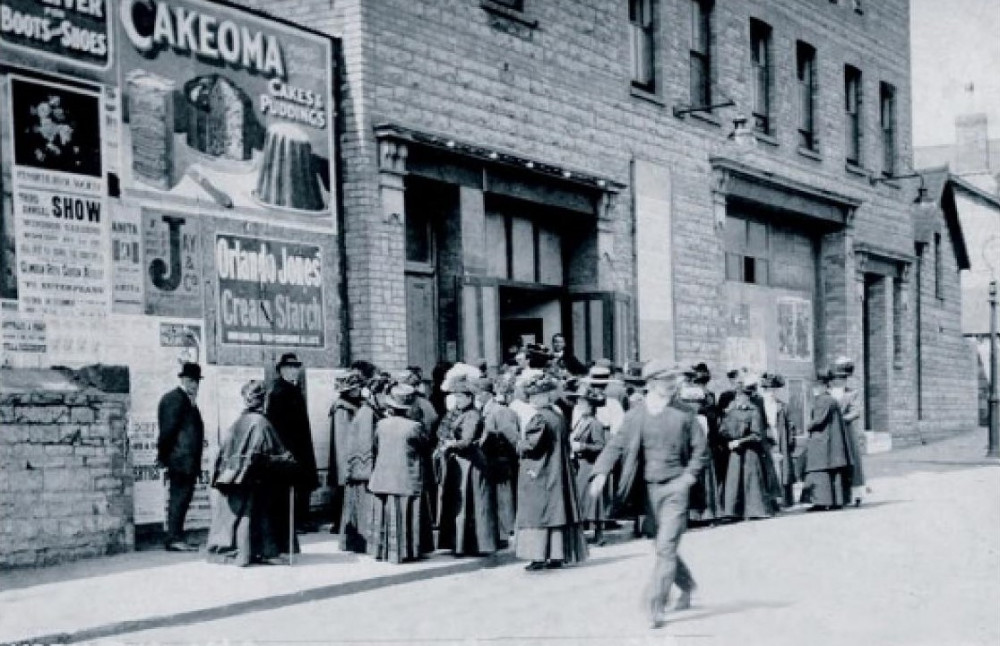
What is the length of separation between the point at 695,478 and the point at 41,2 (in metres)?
7.33

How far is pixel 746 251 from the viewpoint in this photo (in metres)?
24.2

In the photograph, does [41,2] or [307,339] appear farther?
[307,339]

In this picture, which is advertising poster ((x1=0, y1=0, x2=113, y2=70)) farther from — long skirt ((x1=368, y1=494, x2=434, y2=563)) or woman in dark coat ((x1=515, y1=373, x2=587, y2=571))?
woman in dark coat ((x1=515, y1=373, x2=587, y2=571))

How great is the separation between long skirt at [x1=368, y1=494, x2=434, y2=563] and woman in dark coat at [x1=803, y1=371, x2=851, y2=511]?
7007 mm

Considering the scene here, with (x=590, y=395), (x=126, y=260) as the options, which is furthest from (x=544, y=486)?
(x=126, y=260)

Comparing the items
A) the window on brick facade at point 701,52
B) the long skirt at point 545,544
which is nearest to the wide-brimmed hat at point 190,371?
the long skirt at point 545,544

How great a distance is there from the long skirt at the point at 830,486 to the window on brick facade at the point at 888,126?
44.5 feet

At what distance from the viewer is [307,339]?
47.7ft

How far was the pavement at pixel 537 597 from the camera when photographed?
28.5ft

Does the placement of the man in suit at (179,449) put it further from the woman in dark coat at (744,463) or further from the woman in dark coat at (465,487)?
the woman in dark coat at (744,463)

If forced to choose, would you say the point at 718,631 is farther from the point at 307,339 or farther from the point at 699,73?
the point at 699,73

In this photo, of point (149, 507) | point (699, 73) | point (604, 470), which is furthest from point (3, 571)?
point (699, 73)

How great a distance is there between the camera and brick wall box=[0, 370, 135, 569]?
11500 mm

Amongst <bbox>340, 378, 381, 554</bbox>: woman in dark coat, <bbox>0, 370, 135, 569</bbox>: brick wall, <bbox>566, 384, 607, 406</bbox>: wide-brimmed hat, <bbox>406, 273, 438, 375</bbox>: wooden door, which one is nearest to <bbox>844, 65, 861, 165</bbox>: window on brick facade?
<bbox>406, 273, 438, 375</bbox>: wooden door
